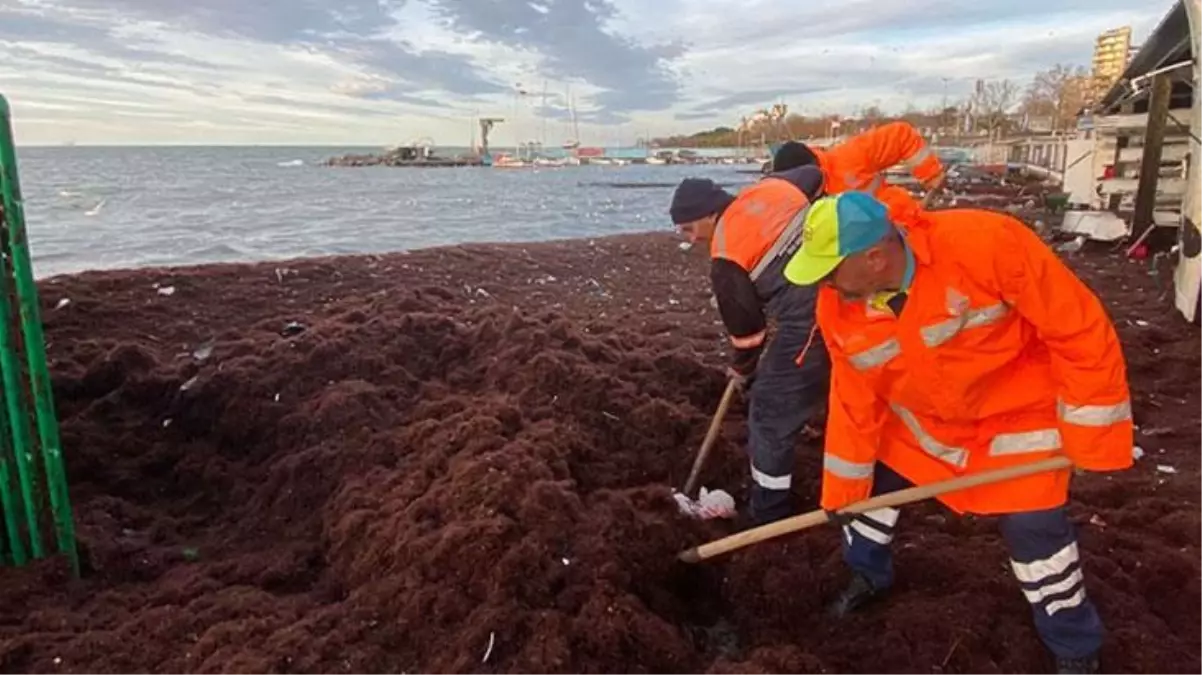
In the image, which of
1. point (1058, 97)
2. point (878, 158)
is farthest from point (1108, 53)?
point (878, 158)

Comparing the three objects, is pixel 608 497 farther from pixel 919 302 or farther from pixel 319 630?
pixel 919 302

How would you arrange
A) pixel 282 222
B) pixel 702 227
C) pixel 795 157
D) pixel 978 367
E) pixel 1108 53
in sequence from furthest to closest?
pixel 1108 53, pixel 282 222, pixel 795 157, pixel 702 227, pixel 978 367

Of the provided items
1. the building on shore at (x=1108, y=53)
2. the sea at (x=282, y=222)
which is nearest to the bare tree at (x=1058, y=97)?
the building on shore at (x=1108, y=53)

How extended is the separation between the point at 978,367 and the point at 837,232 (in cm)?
58

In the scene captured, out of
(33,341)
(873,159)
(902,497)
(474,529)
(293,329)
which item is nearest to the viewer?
(902,497)

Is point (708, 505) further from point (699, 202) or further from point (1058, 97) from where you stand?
point (1058, 97)

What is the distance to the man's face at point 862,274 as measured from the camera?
7.09 ft

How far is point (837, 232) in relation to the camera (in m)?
2.12

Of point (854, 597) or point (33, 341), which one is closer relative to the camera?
point (854, 597)

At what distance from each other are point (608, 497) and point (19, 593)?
2200 mm

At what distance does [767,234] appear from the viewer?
327 centimetres

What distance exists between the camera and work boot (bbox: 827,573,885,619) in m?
2.85

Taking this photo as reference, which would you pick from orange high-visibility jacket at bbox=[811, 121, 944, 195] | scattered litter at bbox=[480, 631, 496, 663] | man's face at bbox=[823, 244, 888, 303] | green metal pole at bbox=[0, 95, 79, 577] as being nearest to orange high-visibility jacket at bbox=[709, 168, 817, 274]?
orange high-visibility jacket at bbox=[811, 121, 944, 195]

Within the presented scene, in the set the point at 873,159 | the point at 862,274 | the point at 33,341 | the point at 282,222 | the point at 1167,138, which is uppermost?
the point at 1167,138
